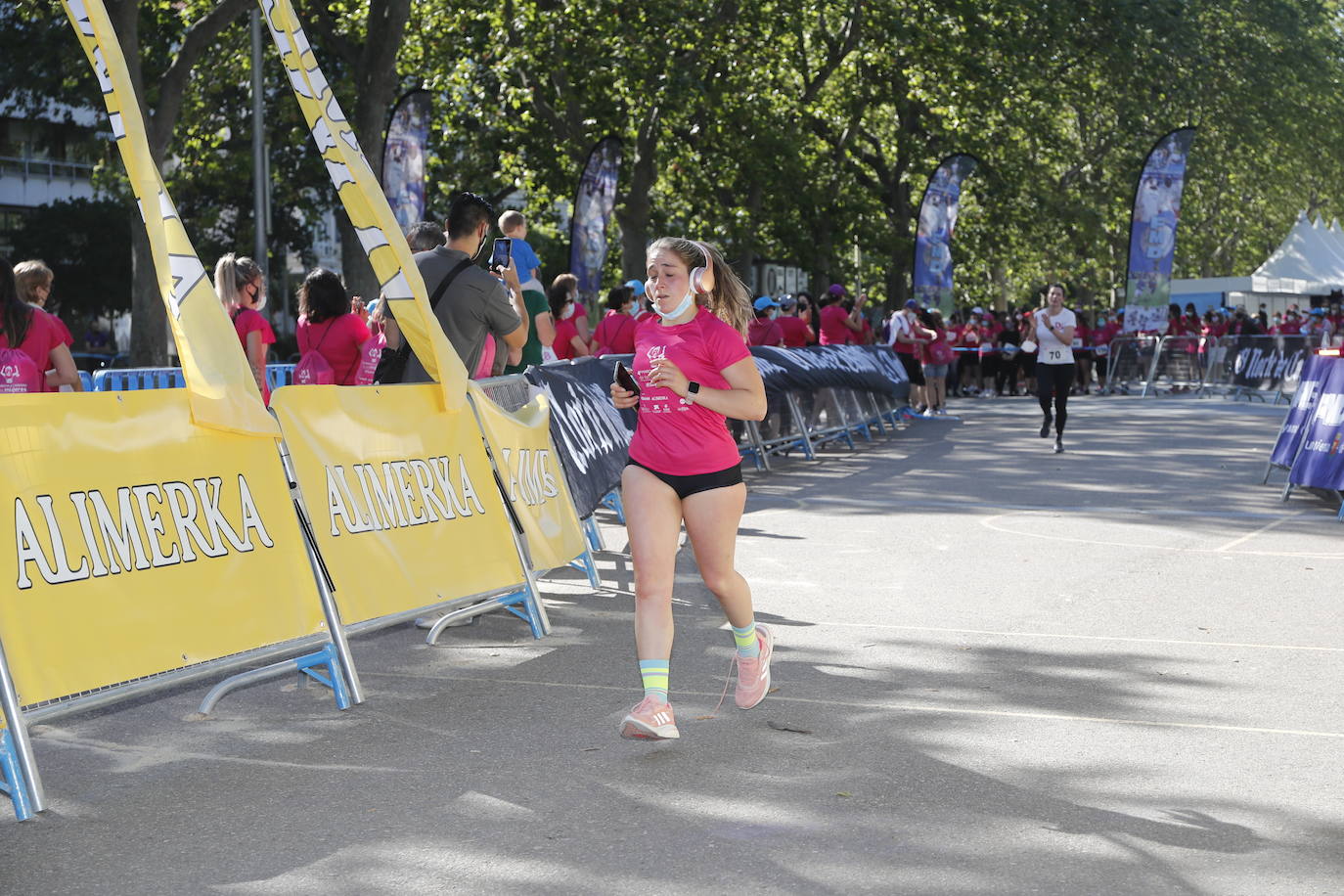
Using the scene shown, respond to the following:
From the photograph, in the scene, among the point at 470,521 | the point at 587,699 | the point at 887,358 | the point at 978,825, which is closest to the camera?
the point at 978,825

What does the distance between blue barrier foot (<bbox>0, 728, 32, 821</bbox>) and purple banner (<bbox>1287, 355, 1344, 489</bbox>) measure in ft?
35.0

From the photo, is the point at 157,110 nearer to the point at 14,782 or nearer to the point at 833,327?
the point at 833,327

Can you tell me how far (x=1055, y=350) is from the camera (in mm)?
18312

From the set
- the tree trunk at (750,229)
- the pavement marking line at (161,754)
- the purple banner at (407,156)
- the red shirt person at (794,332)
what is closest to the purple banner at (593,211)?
the purple banner at (407,156)

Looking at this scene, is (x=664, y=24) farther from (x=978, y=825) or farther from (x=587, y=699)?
(x=978, y=825)

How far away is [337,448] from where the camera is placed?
688 centimetres

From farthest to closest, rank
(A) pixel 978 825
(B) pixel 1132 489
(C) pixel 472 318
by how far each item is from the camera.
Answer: (B) pixel 1132 489 → (C) pixel 472 318 → (A) pixel 978 825

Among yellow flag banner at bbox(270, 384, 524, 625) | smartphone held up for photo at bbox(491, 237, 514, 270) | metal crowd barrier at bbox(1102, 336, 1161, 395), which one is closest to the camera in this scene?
yellow flag banner at bbox(270, 384, 524, 625)

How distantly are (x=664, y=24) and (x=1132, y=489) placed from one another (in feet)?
53.1

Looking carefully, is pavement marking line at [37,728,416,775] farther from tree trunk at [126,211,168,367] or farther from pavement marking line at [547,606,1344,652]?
tree trunk at [126,211,168,367]

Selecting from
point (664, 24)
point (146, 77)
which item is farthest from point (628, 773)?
point (146, 77)

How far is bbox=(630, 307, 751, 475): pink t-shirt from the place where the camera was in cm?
613

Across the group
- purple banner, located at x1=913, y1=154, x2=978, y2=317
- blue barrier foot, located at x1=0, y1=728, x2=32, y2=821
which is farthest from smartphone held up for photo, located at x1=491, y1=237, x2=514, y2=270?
purple banner, located at x1=913, y1=154, x2=978, y2=317

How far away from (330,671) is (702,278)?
215cm
